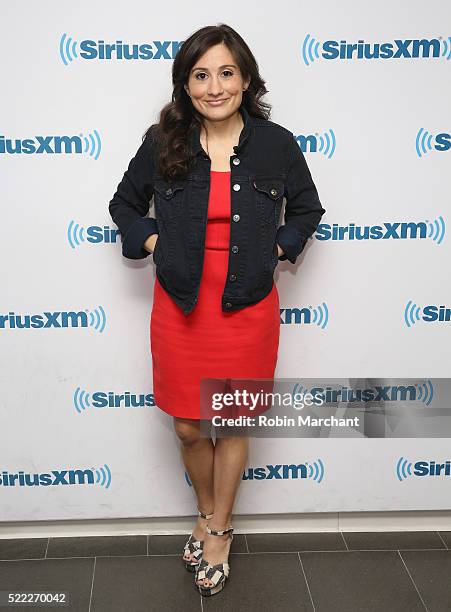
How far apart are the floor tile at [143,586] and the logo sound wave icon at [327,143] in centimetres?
149

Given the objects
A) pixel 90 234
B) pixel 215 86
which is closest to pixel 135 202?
pixel 90 234

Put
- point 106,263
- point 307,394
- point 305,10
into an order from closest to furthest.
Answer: point 305,10, point 106,263, point 307,394

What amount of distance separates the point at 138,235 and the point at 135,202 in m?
0.11

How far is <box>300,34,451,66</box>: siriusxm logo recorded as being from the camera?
7.38ft

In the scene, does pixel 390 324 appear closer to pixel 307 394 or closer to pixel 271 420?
pixel 307 394

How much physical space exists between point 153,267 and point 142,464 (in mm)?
740

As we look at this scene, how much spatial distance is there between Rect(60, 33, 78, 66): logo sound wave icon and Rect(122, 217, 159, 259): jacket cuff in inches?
20.9

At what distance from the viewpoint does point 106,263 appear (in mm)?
2418

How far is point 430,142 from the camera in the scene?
92.7 inches

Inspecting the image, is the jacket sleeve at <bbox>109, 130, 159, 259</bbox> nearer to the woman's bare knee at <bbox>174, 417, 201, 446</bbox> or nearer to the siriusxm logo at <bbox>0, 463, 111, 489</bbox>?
the woman's bare knee at <bbox>174, 417, 201, 446</bbox>

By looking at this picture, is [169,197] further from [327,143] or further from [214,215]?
[327,143]

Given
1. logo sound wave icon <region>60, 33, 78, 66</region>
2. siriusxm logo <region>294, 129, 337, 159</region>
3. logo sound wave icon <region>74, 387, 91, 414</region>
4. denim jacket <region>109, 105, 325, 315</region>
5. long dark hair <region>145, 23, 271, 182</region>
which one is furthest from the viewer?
logo sound wave icon <region>74, 387, 91, 414</region>

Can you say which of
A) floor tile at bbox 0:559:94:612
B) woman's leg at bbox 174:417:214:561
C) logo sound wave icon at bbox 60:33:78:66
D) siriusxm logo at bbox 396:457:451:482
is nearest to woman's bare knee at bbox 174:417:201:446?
woman's leg at bbox 174:417:214:561

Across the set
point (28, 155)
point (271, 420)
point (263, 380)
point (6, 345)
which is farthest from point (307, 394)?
point (28, 155)
